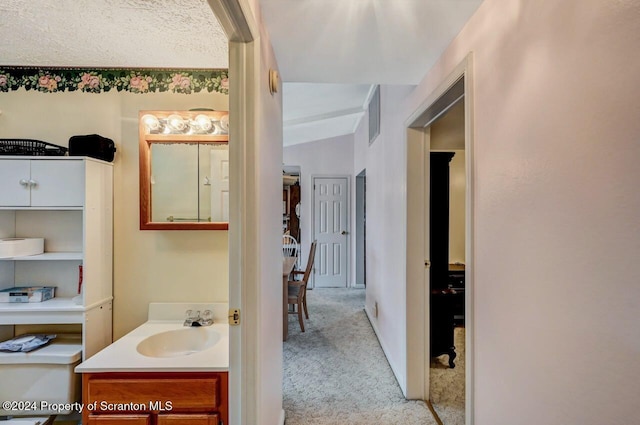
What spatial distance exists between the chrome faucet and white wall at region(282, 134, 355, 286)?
149 inches

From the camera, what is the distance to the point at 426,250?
220 centimetres

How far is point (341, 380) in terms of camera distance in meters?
2.47

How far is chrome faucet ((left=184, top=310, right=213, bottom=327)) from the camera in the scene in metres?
1.80

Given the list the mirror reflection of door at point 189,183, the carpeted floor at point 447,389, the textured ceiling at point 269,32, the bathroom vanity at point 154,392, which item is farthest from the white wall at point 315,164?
the bathroom vanity at point 154,392

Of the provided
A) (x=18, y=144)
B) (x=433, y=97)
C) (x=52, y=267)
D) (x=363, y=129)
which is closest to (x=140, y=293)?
(x=52, y=267)

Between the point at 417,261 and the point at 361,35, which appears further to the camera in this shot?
the point at 417,261

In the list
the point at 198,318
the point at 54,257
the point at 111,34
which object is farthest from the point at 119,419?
the point at 111,34

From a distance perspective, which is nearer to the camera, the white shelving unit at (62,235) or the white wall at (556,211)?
the white wall at (556,211)

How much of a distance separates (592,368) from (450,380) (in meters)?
2.06

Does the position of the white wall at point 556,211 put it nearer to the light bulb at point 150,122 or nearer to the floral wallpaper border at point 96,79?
the floral wallpaper border at point 96,79

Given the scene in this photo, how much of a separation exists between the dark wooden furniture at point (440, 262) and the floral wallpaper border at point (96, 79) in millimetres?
1915

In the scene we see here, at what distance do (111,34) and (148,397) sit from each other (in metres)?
1.82

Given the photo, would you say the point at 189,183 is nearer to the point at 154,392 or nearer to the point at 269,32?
the point at 269,32

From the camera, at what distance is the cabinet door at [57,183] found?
1.70 m
